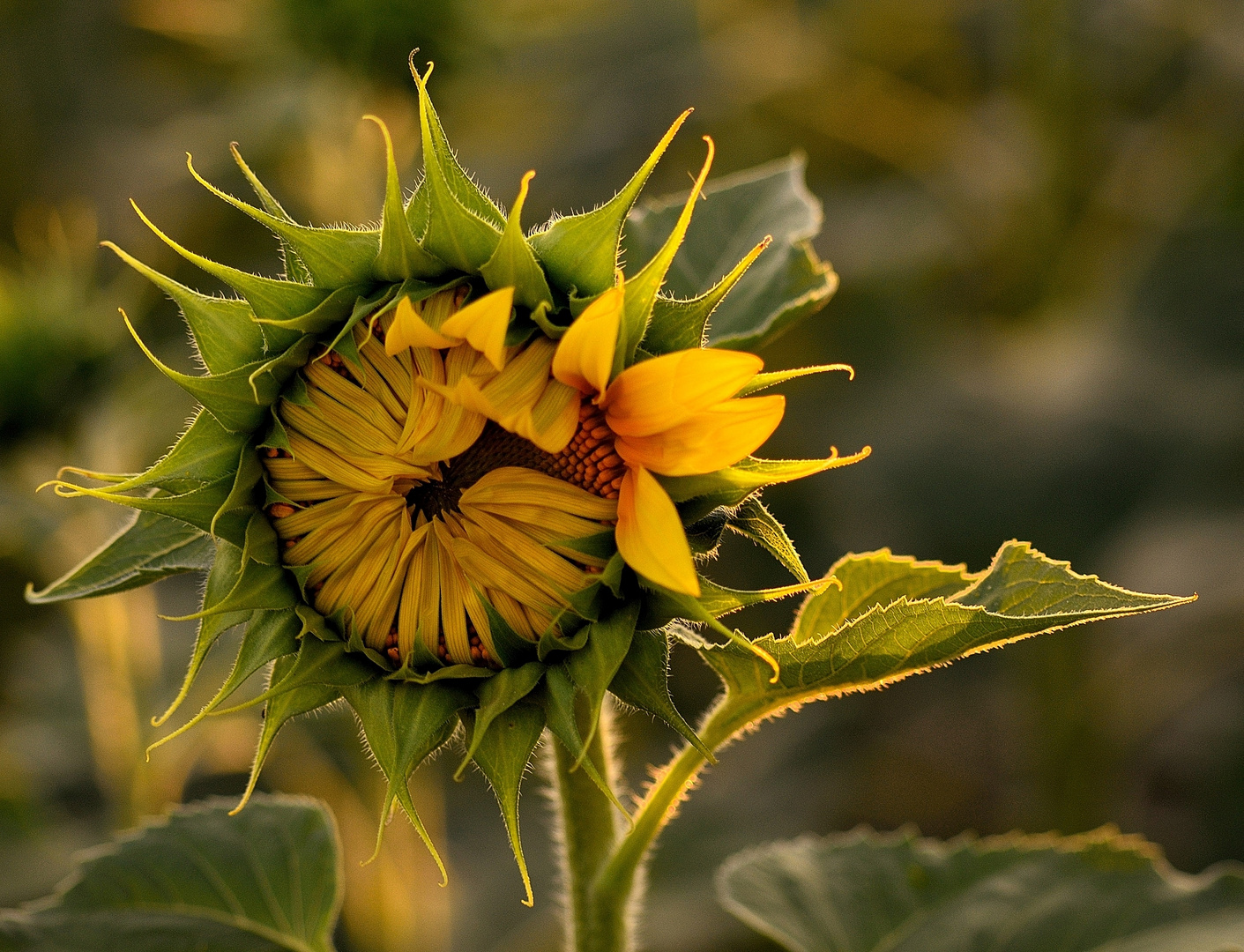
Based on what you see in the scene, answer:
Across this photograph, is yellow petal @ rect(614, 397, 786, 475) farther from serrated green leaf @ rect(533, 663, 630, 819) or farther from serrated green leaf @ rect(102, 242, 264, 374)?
serrated green leaf @ rect(102, 242, 264, 374)

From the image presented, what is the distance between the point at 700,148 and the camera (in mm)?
4012

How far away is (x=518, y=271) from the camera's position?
3.35 ft

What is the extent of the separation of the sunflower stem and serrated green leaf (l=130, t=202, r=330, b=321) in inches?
17.4

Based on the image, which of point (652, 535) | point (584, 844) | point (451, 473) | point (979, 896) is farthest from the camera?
point (979, 896)

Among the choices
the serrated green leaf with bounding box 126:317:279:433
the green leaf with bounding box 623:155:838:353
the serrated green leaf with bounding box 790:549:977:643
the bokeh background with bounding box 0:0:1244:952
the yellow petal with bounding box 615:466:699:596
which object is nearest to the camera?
the yellow petal with bounding box 615:466:699:596

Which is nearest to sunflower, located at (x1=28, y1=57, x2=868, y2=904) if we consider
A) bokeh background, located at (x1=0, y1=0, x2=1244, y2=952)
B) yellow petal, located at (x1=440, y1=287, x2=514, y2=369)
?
yellow petal, located at (x1=440, y1=287, x2=514, y2=369)

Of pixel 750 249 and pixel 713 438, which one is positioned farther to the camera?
pixel 750 249

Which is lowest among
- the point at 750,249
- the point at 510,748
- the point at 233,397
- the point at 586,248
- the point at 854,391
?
the point at 510,748

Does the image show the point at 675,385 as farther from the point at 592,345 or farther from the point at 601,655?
the point at 601,655

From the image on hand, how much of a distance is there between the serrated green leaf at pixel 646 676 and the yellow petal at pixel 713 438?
131 millimetres

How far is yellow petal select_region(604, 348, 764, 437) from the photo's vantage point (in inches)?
38.0

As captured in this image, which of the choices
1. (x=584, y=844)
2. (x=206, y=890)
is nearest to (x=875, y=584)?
(x=584, y=844)

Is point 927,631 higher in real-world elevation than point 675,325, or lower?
lower

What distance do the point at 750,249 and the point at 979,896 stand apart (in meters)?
0.75
